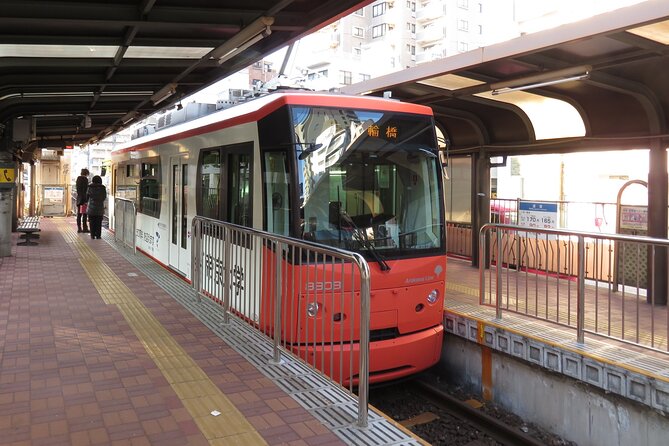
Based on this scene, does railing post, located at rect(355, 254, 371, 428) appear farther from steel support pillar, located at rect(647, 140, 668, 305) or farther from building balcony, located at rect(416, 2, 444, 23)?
building balcony, located at rect(416, 2, 444, 23)

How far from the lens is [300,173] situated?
520 centimetres

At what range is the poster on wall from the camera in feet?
30.5

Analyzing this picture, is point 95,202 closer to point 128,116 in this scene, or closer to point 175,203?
point 128,116

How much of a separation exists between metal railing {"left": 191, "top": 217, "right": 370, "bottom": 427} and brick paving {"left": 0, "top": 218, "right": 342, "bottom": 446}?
430 millimetres

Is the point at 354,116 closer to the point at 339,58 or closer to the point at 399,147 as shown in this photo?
the point at 399,147

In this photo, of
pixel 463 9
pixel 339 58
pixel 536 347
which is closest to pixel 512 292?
pixel 536 347

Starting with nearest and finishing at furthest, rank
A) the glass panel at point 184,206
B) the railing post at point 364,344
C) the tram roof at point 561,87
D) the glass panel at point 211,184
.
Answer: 1. the railing post at point 364,344
2. the tram roof at point 561,87
3. the glass panel at point 211,184
4. the glass panel at point 184,206

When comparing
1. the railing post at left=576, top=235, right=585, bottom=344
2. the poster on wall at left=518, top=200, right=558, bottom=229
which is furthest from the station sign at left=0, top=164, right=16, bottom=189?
the railing post at left=576, top=235, right=585, bottom=344

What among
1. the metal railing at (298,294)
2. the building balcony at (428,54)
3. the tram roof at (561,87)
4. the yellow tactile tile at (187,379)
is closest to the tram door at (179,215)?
the yellow tactile tile at (187,379)

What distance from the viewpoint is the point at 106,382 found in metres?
4.09

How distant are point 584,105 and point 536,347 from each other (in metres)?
4.19

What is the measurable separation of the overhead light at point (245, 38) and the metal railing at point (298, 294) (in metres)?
2.12

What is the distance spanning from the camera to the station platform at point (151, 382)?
3312mm

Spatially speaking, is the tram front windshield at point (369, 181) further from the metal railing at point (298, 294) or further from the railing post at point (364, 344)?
the railing post at point (364, 344)
